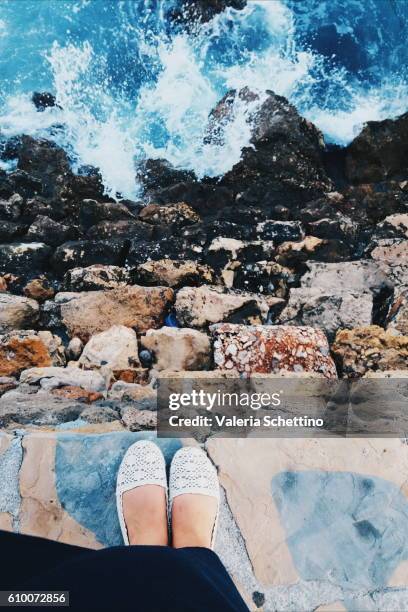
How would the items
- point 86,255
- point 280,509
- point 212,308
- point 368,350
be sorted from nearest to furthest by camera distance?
1. point 280,509
2. point 368,350
3. point 212,308
4. point 86,255

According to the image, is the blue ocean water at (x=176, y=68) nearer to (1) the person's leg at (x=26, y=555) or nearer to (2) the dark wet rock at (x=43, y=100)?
(2) the dark wet rock at (x=43, y=100)

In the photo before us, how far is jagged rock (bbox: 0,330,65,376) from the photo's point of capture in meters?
3.34

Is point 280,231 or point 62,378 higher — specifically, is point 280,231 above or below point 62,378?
above

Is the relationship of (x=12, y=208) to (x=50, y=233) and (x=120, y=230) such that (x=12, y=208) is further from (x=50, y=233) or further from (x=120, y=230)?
(x=120, y=230)

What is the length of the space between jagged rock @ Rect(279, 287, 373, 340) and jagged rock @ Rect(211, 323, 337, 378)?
34 centimetres

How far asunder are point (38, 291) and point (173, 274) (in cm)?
112

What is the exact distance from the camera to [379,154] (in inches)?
231

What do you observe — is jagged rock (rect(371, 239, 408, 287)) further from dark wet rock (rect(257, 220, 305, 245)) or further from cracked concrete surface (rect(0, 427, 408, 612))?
cracked concrete surface (rect(0, 427, 408, 612))

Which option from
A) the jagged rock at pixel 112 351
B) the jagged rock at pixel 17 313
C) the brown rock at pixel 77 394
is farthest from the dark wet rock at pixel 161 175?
the brown rock at pixel 77 394

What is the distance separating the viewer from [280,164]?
5820 mm

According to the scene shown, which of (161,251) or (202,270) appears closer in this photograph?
(202,270)

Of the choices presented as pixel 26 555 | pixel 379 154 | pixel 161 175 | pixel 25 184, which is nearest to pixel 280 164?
pixel 379 154

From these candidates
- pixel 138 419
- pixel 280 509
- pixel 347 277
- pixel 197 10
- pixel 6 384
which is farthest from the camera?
pixel 197 10

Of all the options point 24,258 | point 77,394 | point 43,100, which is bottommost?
point 77,394
